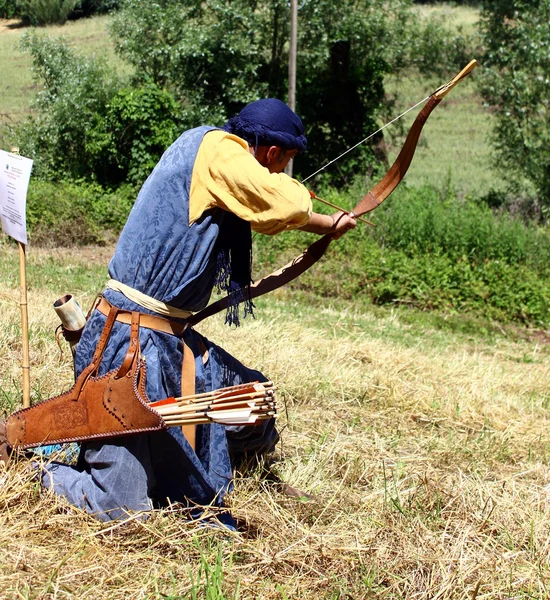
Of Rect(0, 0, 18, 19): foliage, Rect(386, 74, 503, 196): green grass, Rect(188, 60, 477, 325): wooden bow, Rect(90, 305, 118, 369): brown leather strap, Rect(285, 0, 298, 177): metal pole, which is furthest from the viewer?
Rect(386, 74, 503, 196): green grass

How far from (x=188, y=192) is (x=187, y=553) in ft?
4.30

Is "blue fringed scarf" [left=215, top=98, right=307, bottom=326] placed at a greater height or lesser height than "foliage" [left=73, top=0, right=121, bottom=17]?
lesser

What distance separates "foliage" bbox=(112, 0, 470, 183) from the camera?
13133 millimetres

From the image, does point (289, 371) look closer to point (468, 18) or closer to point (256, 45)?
point (256, 45)

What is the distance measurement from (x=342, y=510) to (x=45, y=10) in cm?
1524

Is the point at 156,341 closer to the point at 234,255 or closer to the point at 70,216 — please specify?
the point at 234,255

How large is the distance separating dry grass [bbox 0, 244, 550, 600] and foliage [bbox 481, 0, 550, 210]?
8088 millimetres

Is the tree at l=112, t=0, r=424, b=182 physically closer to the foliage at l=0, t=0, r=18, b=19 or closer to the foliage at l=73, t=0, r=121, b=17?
the foliage at l=0, t=0, r=18, b=19

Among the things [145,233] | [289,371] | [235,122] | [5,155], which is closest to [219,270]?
[145,233]

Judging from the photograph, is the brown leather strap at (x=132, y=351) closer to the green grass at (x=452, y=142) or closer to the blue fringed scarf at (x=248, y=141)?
the blue fringed scarf at (x=248, y=141)

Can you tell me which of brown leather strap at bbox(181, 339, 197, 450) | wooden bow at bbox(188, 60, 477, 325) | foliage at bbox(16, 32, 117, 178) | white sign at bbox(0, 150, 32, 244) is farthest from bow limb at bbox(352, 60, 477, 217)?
foliage at bbox(16, 32, 117, 178)

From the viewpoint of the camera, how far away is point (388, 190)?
3758mm

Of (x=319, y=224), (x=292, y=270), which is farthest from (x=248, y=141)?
(x=292, y=270)

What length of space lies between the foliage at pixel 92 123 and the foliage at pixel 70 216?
4.06ft
